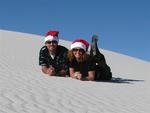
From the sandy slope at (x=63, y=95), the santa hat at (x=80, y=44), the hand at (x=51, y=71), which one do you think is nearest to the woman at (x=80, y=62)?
the santa hat at (x=80, y=44)

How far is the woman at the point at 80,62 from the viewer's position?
343 inches

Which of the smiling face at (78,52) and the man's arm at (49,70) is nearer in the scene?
the smiling face at (78,52)

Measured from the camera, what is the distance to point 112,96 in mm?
7922

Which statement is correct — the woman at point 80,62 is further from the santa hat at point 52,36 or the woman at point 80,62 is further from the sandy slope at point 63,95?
the santa hat at point 52,36

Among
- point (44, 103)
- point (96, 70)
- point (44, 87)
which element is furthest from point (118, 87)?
point (44, 103)

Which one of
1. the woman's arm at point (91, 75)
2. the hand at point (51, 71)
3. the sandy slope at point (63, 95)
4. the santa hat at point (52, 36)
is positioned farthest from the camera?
the hand at point (51, 71)

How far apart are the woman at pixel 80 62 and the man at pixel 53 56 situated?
19 cm

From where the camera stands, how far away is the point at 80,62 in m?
8.86

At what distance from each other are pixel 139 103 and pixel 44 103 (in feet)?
6.11

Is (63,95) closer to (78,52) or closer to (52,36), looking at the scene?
(78,52)

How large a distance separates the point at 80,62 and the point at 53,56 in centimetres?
55

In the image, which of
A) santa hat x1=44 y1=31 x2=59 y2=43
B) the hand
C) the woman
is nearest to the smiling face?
the woman

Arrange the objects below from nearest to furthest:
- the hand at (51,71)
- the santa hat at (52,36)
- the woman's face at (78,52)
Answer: the woman's face at (78,52)
the santa hat at (52,36)
the hand at (51,71)

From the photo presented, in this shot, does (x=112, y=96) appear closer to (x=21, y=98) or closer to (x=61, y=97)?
(x=61, y=97)
